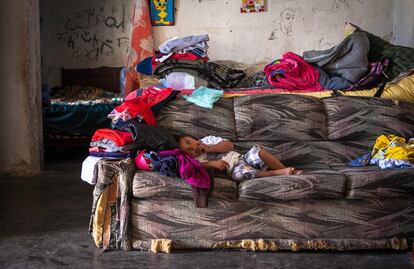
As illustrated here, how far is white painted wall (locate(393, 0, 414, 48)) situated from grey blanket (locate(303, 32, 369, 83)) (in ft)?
6.42

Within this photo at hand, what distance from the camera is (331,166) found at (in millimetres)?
4148

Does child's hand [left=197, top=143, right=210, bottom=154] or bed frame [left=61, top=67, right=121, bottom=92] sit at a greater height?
bed frame [left=61, top=67, right=121, bottom=92]

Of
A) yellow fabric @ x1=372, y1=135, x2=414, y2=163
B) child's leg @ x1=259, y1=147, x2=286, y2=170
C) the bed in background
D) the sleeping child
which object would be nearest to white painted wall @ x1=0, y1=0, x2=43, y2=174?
the bed in background

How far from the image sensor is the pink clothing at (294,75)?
16.7 feet

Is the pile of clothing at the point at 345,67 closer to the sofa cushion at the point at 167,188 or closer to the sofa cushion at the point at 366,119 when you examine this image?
the sofa cushion at the point at 366,119

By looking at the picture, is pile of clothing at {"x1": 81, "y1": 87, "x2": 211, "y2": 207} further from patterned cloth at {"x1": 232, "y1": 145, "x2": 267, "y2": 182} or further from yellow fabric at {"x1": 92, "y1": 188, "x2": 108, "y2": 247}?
patterned cloth at {"x1": 232, "y1": 145, "x2": 267, "y2": 182}

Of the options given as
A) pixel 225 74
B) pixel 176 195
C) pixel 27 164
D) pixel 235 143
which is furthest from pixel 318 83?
pixel 27 164

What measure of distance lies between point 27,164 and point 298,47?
4.50m

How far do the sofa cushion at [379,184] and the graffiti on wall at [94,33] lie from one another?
248 inches

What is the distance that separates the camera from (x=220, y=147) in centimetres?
412

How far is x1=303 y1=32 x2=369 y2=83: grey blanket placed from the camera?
5051mm

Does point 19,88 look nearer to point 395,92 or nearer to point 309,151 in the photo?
point 309,151

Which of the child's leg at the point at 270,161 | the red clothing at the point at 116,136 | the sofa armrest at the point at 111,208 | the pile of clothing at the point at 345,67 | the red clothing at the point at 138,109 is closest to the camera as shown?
the sofa armrest at the point at 111,208

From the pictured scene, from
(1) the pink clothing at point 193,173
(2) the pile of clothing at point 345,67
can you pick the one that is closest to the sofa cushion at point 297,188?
(1) the pink clothing at point 193,173
